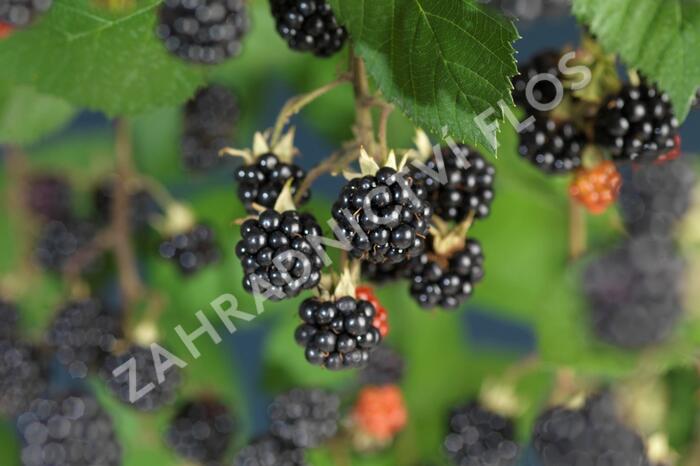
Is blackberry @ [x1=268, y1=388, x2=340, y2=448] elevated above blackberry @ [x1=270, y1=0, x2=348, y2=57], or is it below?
below

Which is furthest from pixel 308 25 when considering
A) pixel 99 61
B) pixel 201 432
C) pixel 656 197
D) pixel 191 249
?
pixel 656 197

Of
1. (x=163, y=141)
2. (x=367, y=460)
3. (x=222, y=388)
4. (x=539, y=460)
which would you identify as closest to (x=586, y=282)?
(x=539, y=460)

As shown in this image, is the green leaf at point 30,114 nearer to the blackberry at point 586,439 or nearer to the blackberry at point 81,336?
the blackberry at point 81,336

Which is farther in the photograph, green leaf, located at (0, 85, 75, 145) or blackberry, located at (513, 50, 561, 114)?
green leaf, located at (0, 85, 75, 145)

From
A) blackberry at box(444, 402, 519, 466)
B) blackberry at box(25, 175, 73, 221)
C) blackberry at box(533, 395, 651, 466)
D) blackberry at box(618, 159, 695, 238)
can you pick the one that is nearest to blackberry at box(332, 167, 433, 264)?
blackberry at box(533, 395, 651, 466)

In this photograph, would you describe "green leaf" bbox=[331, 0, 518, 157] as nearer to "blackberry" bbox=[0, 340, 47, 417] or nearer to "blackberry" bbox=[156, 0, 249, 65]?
"blackberry" bbox=[156, 0, 249, 65]

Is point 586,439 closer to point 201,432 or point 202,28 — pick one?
point 201,432
